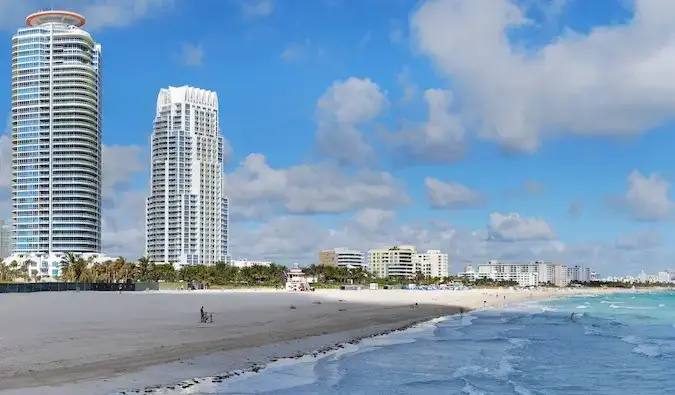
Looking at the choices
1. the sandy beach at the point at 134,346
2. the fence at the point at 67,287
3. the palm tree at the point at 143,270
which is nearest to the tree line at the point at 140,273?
the palm tree at the point at 143,270

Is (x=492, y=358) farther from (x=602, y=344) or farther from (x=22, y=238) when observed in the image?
(x=22, y=238)

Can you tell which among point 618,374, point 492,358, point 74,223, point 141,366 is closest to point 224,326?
point 492,358

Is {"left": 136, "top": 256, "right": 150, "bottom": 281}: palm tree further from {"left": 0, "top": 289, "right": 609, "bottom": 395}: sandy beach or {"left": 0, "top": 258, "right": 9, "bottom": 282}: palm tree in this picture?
{"left": 0, "top": 289, "right": 609, "bottom": 395}: sandy beach

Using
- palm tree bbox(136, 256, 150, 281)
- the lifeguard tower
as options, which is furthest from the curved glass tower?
the lifeguard tower

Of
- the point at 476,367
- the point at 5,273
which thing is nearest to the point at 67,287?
the point at 5,273

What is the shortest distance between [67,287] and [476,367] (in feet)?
279

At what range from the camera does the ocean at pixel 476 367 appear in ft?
73.9

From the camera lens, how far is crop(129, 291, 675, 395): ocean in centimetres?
2252

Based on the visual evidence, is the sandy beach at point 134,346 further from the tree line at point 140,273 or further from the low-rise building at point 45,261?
the low-rise building at point 45,261

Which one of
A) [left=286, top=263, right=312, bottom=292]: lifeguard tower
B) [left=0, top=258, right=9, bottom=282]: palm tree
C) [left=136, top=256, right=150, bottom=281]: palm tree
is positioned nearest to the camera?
[left=286, top=263, right=312, bottom=292]: lifeguard tower

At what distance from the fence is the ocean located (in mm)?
61918

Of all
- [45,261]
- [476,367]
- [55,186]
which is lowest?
[45,261]

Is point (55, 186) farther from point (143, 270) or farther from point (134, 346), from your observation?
point (134, 346)

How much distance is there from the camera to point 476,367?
29250 millimetres
